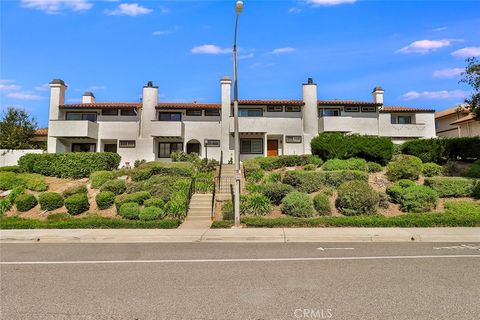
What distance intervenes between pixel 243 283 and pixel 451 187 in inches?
575

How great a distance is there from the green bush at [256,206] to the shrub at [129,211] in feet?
14.9

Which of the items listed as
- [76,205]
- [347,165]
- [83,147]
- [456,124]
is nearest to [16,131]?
[83,147]

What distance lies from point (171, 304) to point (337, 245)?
253 inches

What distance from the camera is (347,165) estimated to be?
20.7 metres

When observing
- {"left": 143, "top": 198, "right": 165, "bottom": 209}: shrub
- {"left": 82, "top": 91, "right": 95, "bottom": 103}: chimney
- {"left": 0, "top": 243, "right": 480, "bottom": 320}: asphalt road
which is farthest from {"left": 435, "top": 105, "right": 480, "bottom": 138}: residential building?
{"left": 82, "top": 91, "right": 95, "bottom": 103}: chimney

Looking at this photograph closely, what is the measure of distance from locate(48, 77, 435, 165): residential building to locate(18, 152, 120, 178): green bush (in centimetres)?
704

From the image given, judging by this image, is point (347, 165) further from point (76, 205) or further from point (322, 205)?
point (76, 205)

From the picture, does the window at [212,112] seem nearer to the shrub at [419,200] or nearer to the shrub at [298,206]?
the shrub at [298,206]

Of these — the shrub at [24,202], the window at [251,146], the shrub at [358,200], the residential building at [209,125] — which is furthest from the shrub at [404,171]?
the shrub at [24,202]

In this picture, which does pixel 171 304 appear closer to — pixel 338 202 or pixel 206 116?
pixel 338 202

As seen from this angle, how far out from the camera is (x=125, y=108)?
103 feet

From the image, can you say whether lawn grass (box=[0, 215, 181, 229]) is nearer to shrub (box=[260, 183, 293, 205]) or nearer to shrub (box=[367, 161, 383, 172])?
shrub (box=[260, 183, 293, 205])

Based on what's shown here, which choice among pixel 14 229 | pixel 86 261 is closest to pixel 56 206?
pixel 14 229

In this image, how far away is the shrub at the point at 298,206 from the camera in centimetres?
1509
